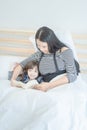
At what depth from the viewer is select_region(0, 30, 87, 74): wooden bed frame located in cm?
242

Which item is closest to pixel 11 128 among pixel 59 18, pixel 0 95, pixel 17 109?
pixel 17 109

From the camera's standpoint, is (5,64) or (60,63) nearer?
(60,63)

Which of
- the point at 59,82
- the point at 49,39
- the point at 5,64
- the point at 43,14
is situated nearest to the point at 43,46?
the point at 49,39

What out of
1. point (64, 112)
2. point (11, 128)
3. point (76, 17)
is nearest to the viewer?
point (64, 112)

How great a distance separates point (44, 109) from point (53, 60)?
50 cm

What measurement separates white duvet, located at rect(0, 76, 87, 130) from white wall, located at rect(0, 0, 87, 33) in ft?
2.74

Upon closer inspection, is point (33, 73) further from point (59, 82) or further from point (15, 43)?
point (15, 43)

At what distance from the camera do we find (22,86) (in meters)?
1.88

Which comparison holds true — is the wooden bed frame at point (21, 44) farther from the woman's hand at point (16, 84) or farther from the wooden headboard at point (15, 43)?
the woman's hand at point (16, 84)

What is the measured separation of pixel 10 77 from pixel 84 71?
682mm

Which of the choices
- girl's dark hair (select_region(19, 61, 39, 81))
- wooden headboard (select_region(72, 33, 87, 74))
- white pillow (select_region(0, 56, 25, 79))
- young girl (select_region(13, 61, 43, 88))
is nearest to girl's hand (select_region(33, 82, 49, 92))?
young girl (select_region(13, 61, 43, 88))

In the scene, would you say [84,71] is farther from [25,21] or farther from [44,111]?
[44,111]

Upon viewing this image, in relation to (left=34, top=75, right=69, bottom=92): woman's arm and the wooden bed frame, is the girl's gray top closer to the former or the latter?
(left=34, top=75, right=69, bottom=92): woman's arm

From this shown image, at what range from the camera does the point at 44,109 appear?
1560mm
